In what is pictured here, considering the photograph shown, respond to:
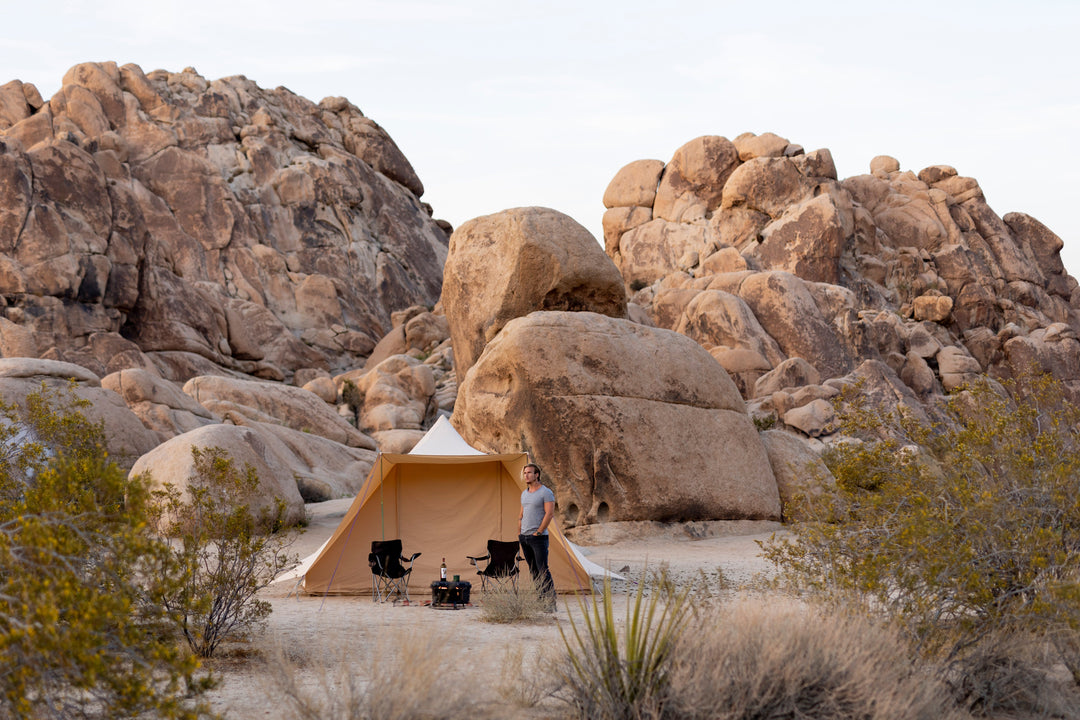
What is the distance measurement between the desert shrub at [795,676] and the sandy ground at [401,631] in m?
0.91

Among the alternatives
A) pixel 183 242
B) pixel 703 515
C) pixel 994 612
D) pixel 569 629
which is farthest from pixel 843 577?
pixel 183 242

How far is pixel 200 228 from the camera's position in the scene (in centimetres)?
4700

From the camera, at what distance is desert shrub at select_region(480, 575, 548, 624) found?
9881 mm

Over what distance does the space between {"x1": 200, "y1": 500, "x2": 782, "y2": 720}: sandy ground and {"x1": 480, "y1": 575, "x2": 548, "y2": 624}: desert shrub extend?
111 mm

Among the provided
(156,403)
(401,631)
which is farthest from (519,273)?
(401,631)

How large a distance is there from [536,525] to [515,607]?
1.16 metres

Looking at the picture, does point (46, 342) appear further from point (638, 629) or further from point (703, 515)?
point (638, 629)

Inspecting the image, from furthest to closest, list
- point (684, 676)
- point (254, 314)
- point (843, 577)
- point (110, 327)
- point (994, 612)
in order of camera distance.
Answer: point (254, 314) → point (110, 327) → point (843, 577) → point (994, 612) → point (684, 676)

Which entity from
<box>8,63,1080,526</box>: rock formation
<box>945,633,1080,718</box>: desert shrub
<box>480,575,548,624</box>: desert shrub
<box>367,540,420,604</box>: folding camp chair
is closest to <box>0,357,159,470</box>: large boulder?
<box>8,63,1080,526</box>: rock formation

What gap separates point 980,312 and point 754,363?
20529mm

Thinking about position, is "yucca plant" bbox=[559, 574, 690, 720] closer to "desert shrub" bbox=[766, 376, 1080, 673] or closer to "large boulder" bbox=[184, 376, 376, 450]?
"desert shrub" bbox=[766, 376, 1080, 673]

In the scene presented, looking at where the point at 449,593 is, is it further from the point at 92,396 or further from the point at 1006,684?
the point at 92,396

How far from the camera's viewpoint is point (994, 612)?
6723 millimetres

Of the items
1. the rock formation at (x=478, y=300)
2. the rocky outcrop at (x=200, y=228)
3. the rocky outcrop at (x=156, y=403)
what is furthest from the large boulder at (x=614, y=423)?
the rocky outcrop at (x=200, y=228)
